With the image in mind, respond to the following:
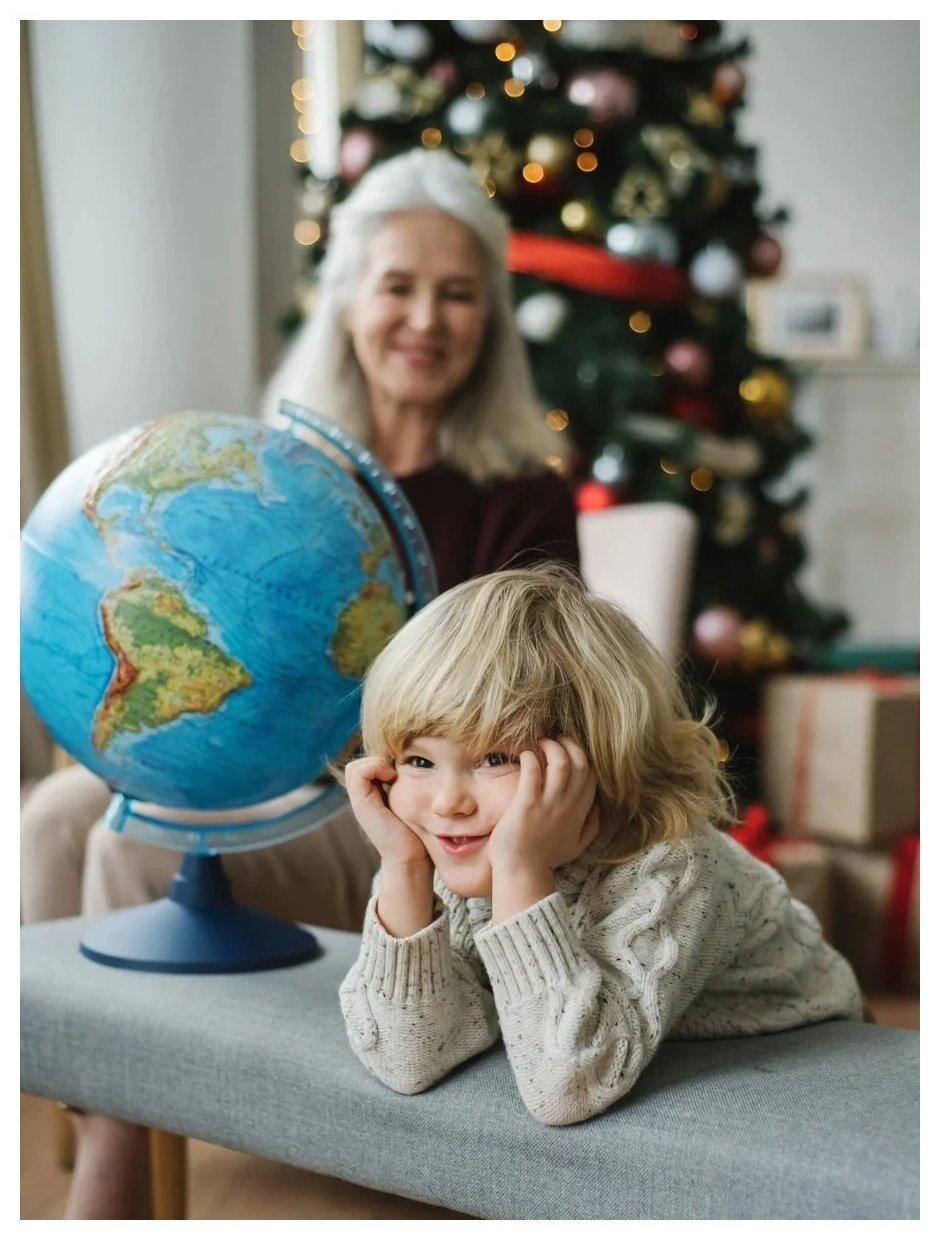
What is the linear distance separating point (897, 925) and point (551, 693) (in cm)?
269

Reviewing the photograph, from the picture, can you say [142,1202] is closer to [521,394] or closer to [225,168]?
[521,394]

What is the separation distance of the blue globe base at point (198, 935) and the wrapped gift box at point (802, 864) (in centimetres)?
196

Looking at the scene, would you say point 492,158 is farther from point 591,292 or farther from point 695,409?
point 695,409

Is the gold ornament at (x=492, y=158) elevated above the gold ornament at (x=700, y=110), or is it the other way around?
the gold ornament at (x=700, y=110)

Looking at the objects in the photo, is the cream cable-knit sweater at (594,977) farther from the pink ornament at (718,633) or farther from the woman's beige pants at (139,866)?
the pink ornament at (718,633)

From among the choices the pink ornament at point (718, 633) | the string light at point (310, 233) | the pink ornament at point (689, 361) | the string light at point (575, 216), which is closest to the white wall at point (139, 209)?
the string light at point (310, 233)

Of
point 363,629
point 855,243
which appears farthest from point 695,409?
point 855,243

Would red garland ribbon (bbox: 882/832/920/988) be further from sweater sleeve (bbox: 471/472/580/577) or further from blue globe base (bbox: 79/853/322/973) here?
blue globe base (bbox: 79/853/322/973)

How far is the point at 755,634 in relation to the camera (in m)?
3.94

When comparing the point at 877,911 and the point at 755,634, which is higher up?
the point at 755,634

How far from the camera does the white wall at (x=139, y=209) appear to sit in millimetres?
3963

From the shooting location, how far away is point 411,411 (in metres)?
2.56

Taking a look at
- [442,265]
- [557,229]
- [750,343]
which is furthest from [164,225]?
[442,265]

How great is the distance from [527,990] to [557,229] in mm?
2951
